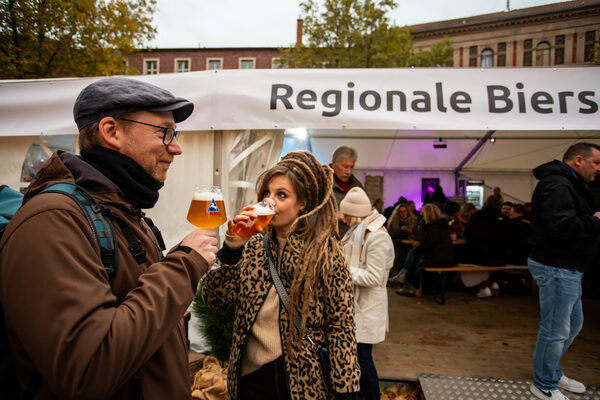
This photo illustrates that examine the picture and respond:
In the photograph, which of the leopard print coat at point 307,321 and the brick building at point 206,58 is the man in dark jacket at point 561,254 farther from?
the brick building at point 206,58

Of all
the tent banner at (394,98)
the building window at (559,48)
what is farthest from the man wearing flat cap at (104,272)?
the building window at (559,48)

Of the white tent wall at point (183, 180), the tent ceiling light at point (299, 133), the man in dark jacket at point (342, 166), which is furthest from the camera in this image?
the tent ceiling light at point (299, 133)

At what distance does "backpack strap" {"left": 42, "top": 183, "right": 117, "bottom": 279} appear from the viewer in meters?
0.92

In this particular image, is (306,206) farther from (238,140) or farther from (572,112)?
(572,112)

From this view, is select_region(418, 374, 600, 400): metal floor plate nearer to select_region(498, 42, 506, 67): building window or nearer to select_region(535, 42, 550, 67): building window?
select_region(535, 42, 550, 67): building window

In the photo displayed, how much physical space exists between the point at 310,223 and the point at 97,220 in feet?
3.50

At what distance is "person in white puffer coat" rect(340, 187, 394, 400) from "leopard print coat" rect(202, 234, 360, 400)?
1.18 metres

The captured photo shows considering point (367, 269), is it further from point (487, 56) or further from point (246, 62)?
point (487, 56)

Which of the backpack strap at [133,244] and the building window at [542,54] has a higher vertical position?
the building window at [542,54]

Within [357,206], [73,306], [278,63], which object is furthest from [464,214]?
[278,63]

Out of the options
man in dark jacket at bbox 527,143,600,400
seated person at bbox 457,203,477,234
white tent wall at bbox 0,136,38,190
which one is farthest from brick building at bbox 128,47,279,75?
man in dark jacket at bbox 527,143,600,400

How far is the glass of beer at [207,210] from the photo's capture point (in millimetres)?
1315

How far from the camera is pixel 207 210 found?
4.36 feet

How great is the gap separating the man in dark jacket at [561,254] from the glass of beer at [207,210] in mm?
2870
